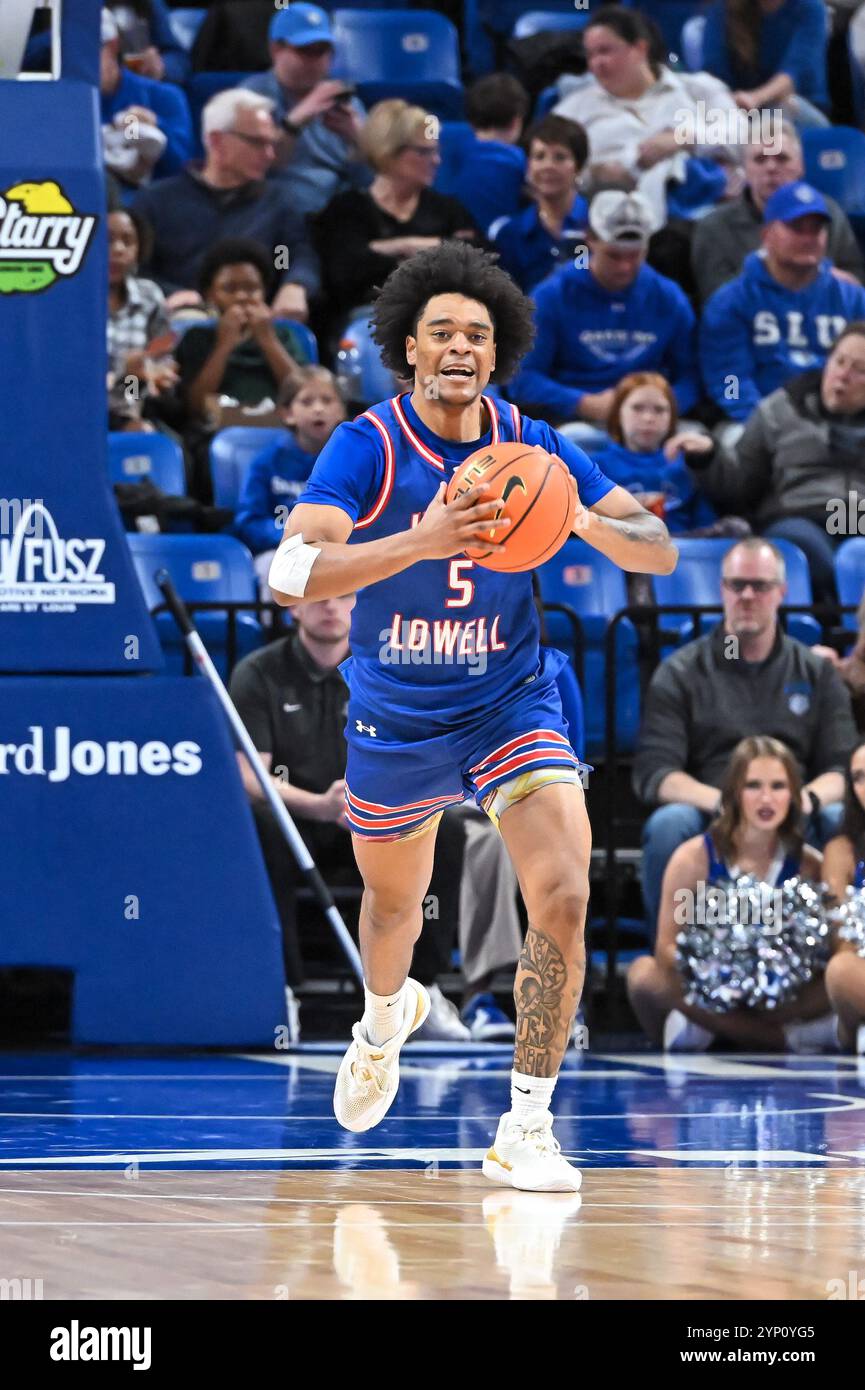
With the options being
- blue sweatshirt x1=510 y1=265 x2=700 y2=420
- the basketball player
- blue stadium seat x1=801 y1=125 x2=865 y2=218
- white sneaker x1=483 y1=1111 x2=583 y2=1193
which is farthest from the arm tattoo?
blue stadium seat x1=801 y1=125 x2=865 y2=218

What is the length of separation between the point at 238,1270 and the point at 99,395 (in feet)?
17.2

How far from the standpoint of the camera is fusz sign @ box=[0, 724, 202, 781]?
8797 millimetres

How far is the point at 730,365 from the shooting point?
40.2 ft

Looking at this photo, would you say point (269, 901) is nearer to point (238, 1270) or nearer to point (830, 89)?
point (238, 1270)

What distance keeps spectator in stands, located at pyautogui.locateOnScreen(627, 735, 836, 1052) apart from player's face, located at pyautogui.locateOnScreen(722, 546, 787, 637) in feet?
1.99

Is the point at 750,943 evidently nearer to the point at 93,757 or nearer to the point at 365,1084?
the point at 93,757

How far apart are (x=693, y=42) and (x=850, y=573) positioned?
16.5ft

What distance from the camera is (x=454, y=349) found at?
Answer: 229 inches

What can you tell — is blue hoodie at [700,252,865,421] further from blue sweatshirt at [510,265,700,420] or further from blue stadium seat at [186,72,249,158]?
blue stadium seat at [186,72,249,158]

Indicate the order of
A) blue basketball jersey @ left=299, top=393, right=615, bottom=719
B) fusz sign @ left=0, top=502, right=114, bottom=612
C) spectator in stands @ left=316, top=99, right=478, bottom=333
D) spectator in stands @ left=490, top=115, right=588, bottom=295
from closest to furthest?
blue basketball jersey @ left=299, top=393, right=615, bottom=719 < fusz sign @ left=0, top=502, right=114, bottom=612 < spectator in stands @ left=316, top=99, right=478, bottom=333 < spectator in stands @ left=490, top=115, right=588, bottom=295

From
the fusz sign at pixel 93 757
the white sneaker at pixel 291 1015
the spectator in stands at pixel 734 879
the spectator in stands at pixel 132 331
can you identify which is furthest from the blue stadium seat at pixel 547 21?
the white sneaker at pixel 291 1015

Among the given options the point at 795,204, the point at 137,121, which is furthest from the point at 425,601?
the point at 137,121

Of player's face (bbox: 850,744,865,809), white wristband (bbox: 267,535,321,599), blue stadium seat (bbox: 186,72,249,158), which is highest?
blue stadium seat (bbox: 186,72,249,158)

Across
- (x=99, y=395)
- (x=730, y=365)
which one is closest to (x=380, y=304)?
(x=99, y=395)
